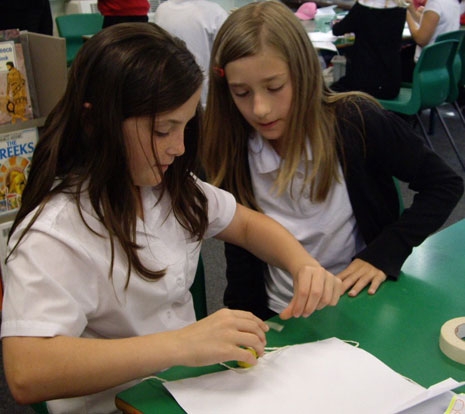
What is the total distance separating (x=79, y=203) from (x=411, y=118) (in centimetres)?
351

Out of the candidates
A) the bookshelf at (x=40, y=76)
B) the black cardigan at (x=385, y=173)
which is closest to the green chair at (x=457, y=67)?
the black cardigan at (x=385, y=173)

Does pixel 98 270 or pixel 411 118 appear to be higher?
pixel 98 270

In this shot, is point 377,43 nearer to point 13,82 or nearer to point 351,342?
point 13,82

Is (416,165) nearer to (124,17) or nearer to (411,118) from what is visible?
(124,17)

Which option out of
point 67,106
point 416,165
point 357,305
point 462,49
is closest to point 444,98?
point 462,49

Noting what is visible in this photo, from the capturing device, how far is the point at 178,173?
939 millimetres

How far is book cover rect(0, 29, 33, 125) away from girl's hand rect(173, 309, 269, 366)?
4.10ft

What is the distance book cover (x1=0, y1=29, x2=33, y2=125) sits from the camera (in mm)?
1609

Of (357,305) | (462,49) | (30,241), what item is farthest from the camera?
(462,49)

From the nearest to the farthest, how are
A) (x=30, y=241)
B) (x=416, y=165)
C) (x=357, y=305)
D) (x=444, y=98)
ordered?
1. (x=30, y=241)
2. (x=357, y=305)
3. (x=416, y=165)
4. (x=444, y=98)

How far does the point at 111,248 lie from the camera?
0.79m

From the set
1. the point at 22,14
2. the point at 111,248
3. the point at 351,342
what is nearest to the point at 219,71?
the point at 111,248

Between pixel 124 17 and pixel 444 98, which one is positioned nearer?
pixel 124 17

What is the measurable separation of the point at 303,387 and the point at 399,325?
224 mm
